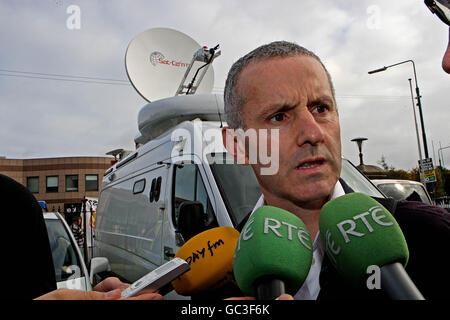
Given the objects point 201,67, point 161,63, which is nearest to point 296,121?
point 201,67

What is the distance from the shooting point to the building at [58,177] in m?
33.9

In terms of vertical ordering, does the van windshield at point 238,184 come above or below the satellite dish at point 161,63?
below

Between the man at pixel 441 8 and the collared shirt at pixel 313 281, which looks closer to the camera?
the man at pixel 441 8

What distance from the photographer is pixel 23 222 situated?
1.24 m

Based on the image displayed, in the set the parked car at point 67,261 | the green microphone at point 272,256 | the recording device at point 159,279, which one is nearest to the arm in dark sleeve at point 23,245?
the recording device at point 159,279

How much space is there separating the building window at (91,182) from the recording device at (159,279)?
125ft

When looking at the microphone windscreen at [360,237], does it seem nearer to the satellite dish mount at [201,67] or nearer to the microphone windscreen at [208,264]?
the microphone windscreen at [208,264]

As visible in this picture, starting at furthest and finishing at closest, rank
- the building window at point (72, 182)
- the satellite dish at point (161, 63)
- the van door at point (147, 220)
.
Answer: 1. the building window at point (72, 182)
2. the satellite dish at point (161, 63)
3. the van door at point (147, 220)

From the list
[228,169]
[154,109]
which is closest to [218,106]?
[154,109]

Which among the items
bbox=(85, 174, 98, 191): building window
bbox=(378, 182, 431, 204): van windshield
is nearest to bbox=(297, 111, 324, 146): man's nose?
bbox=(378, 182, 431, 204): van windshield

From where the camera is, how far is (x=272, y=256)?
91cm

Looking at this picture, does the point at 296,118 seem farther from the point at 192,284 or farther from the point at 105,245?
the point at 105,245

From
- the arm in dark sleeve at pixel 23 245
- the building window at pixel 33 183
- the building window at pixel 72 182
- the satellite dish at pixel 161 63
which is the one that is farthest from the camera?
the building window at pixel 72 182
